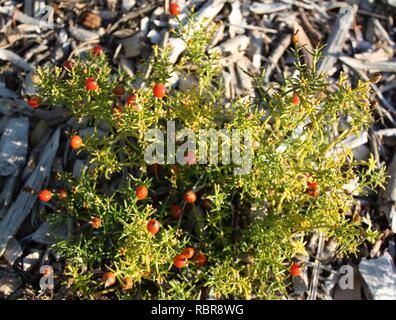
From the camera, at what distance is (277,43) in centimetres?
485

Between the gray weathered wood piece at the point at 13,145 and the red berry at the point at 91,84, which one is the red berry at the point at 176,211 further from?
the gray weathered wood piece at the point at 13,145

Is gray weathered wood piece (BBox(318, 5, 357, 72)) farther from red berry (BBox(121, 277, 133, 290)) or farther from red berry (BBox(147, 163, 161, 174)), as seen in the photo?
red berry (BBox(121, 277, 133, 290))

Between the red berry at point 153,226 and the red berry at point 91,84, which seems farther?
the red berry at point 91,84

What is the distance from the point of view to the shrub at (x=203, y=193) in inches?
134

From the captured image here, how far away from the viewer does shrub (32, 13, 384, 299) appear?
3.40 metres

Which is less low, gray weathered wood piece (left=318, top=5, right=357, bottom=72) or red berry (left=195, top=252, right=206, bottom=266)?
gray weathered wood piece (left=318, top=5, right=357, bottom=72)

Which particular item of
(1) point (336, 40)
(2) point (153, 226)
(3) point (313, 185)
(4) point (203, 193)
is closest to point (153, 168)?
(4) point (203, 193)

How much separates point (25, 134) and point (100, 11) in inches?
48.9

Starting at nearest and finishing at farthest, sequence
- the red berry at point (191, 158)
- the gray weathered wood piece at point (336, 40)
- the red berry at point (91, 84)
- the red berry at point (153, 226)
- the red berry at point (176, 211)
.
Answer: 1. the red berry at point (153, 226)
2. the red berry at point (91, 84)
3. the red berry at point (191, 158)
4. the red berry at point (176, 211)
5. the gray weathered wood piece at point (336, 40)

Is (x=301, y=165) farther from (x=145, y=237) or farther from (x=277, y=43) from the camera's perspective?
(x=277, y=43)

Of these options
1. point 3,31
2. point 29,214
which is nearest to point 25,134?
point 29,214

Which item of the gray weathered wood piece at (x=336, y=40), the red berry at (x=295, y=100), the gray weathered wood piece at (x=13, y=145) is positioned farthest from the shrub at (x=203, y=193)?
the gray weathered wood piece at (x=336, y=40)

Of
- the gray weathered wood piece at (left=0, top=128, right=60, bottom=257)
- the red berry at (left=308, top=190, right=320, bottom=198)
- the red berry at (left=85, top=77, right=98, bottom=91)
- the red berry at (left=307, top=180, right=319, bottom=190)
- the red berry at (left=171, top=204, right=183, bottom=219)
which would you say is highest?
the red berry at (left=85, top=77, right=98, bottom=91)

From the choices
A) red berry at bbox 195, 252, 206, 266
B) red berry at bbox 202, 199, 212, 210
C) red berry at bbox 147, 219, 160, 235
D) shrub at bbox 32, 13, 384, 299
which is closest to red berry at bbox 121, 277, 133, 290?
shrub at bbox 32, 13, 384, 299
